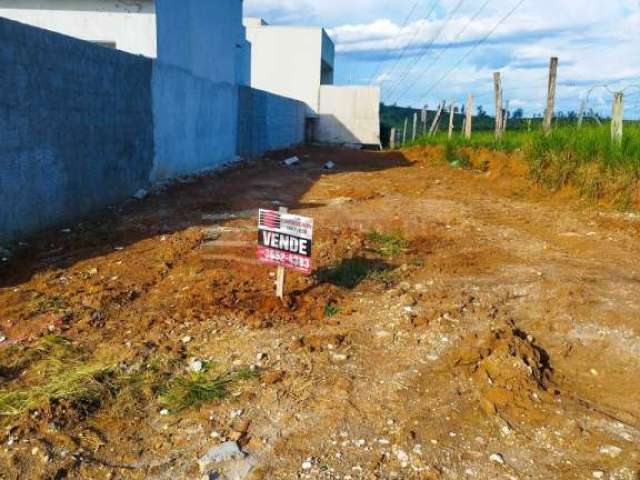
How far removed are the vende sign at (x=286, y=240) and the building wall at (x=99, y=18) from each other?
24.5 feet

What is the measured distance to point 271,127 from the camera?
66.1ft

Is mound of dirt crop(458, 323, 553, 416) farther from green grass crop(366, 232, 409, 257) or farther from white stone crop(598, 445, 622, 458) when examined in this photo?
green grass crop(366, 232, 409, 257)

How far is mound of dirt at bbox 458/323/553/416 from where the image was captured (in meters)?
3.06

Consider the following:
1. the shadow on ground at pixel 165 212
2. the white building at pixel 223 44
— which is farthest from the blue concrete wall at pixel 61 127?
the white building at pixel 223 44

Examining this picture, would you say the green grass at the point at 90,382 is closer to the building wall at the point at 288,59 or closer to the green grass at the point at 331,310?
the green grass at the point at 331,310

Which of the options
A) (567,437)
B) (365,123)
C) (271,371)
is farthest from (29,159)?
(365,123)

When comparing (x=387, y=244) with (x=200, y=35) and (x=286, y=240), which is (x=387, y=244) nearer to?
(x=286, y=240)

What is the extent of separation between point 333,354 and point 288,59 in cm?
2507

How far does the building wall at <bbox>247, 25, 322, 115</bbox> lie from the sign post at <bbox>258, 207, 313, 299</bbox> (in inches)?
935

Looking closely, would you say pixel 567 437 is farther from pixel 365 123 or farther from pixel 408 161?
pixel 365 123

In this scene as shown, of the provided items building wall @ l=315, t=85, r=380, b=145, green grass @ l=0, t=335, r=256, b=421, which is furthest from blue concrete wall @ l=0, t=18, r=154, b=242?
building wall @ l=315, t=85, r=380, b=145

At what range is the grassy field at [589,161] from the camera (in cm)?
804

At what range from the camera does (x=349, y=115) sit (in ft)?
88.9

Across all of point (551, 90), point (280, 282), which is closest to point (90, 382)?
point (280, 282)
